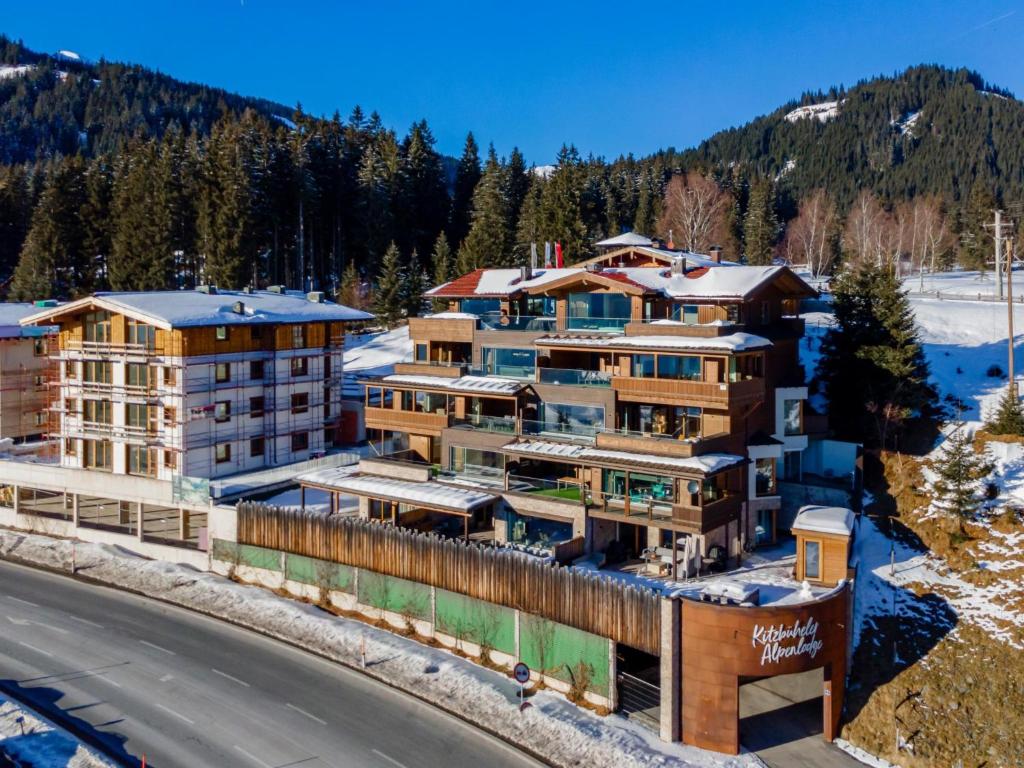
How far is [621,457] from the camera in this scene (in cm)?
3109

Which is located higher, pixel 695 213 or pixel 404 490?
pixel 695 213

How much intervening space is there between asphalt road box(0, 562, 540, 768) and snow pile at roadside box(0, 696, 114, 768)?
0.86 meters

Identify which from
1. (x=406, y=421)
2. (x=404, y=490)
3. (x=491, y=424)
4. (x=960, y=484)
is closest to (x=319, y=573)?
(x=404, y=490)

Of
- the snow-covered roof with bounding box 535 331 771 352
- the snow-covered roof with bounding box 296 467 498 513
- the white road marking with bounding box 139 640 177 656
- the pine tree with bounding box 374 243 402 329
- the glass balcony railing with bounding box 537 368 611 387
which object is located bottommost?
the white road marking with bounding box 139 640 177 656

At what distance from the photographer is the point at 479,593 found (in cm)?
2716

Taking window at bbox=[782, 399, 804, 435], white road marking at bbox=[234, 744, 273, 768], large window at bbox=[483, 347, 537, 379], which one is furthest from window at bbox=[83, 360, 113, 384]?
window at bbox=[782, 399, 804, 435]

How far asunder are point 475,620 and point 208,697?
28.9ft

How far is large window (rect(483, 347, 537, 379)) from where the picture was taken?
3812cm

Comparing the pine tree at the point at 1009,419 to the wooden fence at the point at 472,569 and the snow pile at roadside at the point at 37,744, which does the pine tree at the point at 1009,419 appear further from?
the snow pile at roadside at the point at 37,744

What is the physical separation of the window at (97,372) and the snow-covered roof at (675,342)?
2371 centimetres

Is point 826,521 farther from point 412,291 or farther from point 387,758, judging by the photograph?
point 412,291

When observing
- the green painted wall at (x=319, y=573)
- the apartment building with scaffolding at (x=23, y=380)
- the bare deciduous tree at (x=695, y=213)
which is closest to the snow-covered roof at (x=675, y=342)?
the green painted wall at (x=319, y=573)

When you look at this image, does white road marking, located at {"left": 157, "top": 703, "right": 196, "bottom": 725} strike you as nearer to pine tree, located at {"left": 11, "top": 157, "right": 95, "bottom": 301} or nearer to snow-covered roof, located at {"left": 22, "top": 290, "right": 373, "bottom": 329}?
snow-covered roof, located at {"left": 22, "top": 290, "right": 373, "bottom": 329}

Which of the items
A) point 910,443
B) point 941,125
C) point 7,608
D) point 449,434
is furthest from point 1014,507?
point 941,125
